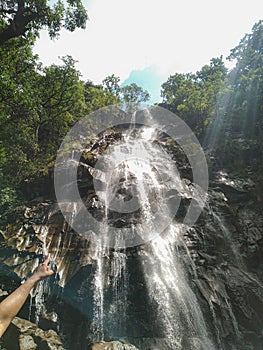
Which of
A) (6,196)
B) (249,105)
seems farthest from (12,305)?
(249,105)

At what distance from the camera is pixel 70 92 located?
45.8 ft

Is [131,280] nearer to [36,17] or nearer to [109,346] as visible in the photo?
[109,346]

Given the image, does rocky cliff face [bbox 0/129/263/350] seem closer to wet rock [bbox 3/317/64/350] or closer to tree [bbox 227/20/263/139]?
wet rock [bbox 3/317/64/350]

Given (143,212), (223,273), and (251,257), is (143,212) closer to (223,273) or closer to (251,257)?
(223,273)

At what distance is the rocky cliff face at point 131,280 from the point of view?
7340 millimetres

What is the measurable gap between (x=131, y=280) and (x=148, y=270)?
691 millimetres

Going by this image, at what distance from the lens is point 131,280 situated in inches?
318

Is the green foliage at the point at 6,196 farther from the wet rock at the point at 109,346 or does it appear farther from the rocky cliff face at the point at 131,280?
the wet rock at the point at 109,346

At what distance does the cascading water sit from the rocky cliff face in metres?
0.09

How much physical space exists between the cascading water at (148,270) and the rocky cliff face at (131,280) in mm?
90

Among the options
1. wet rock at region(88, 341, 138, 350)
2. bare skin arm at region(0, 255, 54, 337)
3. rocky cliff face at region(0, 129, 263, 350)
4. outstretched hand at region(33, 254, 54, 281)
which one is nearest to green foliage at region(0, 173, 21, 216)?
rocky cliff face at region(0, 129, 263, 350)

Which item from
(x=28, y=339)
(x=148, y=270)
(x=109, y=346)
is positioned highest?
(x=148, y=270)

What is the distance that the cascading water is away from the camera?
7207mm

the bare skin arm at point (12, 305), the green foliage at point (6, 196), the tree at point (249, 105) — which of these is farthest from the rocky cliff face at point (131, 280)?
the tree at point (249, 105)
